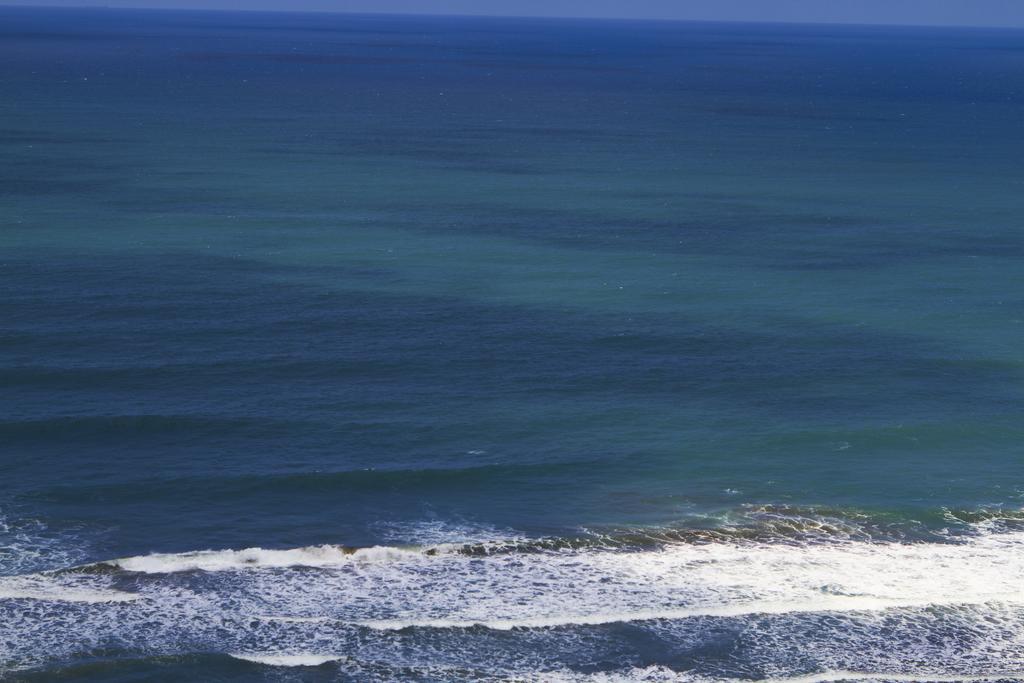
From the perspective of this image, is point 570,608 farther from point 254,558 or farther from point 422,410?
point 422,410

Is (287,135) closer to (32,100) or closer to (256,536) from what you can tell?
(32,100)

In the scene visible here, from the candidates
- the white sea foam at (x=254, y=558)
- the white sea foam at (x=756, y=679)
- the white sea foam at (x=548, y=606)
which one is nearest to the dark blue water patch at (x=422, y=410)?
the white sea foam at (x=254, y=558)

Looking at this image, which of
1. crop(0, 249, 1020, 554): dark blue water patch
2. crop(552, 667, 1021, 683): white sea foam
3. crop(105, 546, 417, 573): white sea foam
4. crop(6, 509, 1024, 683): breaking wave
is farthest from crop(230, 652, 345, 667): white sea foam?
crop(0, 249, 1020, 554): dark blue water patch

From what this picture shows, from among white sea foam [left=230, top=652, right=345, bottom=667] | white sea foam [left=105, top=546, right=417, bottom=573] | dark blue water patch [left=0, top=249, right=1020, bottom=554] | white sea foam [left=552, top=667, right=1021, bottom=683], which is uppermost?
dark blue water patch [left=0, top=249, right=1020, bottom=554]

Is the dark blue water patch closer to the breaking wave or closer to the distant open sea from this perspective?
the distant open sea

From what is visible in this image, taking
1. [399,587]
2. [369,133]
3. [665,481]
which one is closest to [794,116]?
[369,133]

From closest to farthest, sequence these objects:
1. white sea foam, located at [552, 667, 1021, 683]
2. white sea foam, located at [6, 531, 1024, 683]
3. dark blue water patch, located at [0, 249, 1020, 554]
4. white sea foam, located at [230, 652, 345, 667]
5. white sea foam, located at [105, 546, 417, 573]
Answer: white sea foam, located at [552, 667, 1021, 683] < white sea foam, located at [230, 652, 345, 667] < white sea foam, located at [6, 531, 1024, 683] < white sea foam, located at [105, 546, 417, 573] < dark blue water patch, located at [0, 249, 1020, 554]

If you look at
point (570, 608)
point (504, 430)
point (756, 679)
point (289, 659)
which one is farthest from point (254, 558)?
point (756, 679)

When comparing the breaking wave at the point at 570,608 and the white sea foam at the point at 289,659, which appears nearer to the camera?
the white sea foam at the point at 289,659

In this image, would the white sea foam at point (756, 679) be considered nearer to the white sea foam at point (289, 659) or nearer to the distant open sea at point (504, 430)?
the distant open sea at point (504, 430)
